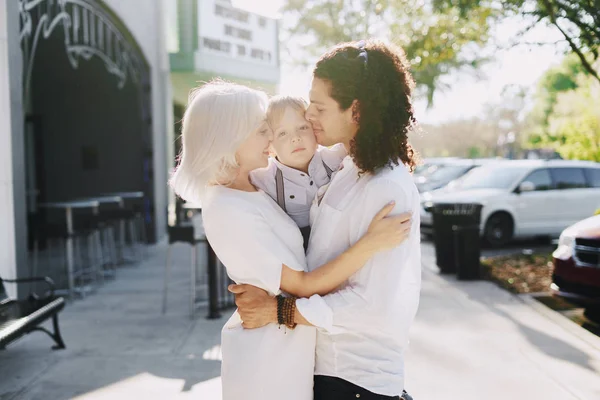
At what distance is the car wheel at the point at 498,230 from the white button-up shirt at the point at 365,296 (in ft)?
35.7

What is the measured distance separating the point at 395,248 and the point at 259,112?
60 centimetres

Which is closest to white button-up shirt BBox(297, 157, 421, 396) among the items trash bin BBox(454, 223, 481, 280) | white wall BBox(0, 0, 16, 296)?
white wall BBox(0, 0, 16, 296)

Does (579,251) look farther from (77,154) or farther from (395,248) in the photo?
(77,154)

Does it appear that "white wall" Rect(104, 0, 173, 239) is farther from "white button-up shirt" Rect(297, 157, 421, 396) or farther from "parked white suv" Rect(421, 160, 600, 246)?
"white button-up shirt" Rect(297, 157, 421, 396)

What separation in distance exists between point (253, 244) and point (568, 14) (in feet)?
23.9

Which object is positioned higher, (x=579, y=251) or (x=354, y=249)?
(x=354, y=249)

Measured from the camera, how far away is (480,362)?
511 centimetres

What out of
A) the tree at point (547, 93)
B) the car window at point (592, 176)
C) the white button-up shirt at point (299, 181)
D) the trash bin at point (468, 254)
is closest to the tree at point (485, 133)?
the tree at point (547, 93)

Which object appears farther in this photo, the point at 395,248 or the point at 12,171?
the point at 12,171

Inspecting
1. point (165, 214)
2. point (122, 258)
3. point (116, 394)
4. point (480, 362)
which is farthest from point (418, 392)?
point (165, 214)

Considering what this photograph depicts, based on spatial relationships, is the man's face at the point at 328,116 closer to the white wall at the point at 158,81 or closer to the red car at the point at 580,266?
the red car at the point at 580,266

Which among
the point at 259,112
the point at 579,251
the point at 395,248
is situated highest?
the point at 259,112

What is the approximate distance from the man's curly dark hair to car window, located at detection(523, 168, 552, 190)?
1134 cm

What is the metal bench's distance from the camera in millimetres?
4582
